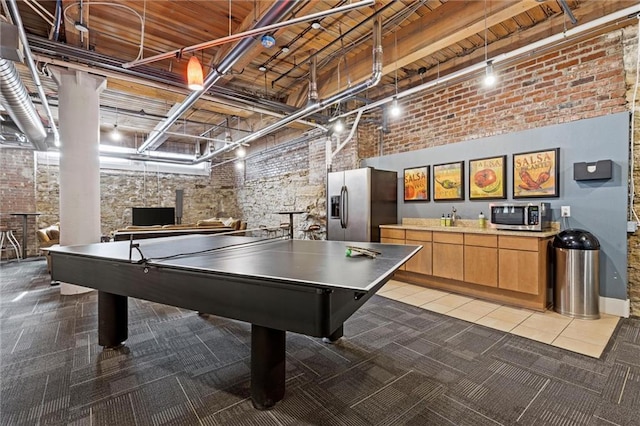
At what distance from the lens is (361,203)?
5.10m

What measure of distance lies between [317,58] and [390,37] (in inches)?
43.0

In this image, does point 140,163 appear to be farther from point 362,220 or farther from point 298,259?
point 298,259

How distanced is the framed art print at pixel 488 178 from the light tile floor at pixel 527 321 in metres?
1.55

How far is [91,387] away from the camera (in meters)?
2.01

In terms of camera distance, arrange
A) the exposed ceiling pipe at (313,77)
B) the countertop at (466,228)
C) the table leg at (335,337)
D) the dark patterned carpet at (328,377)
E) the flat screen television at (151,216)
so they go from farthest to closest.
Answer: the flat screen television at (151,216) < the exposed ceiling pipe at (313,77) < the countertop at (466,228) < the table leg at (335,337) < the dark patterned carpet at (328,377)

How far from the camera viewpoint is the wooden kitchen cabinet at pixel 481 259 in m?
3.71

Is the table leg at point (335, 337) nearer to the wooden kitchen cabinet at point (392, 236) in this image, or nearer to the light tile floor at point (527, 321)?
the light tile floor at point (527, 321)

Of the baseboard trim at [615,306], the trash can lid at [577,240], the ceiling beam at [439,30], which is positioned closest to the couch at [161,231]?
the ceiling beam at [439,30]

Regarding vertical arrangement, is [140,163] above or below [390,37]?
below

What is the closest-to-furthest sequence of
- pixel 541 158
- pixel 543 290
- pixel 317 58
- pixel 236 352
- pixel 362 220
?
pixel 236 352 < pixel 543 290 < pixel 541 158 < pixel 317 58 < pixel 362 220

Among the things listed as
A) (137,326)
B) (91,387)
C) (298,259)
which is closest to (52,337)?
(137,326)

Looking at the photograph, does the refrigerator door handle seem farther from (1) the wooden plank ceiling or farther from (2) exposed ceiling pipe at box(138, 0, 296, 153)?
(2) exposed ceiling pipe at box(138, 0, 296, 153)

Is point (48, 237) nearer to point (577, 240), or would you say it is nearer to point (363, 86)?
point (363, 86)

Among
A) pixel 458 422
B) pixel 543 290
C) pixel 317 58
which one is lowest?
pixel 458 422
